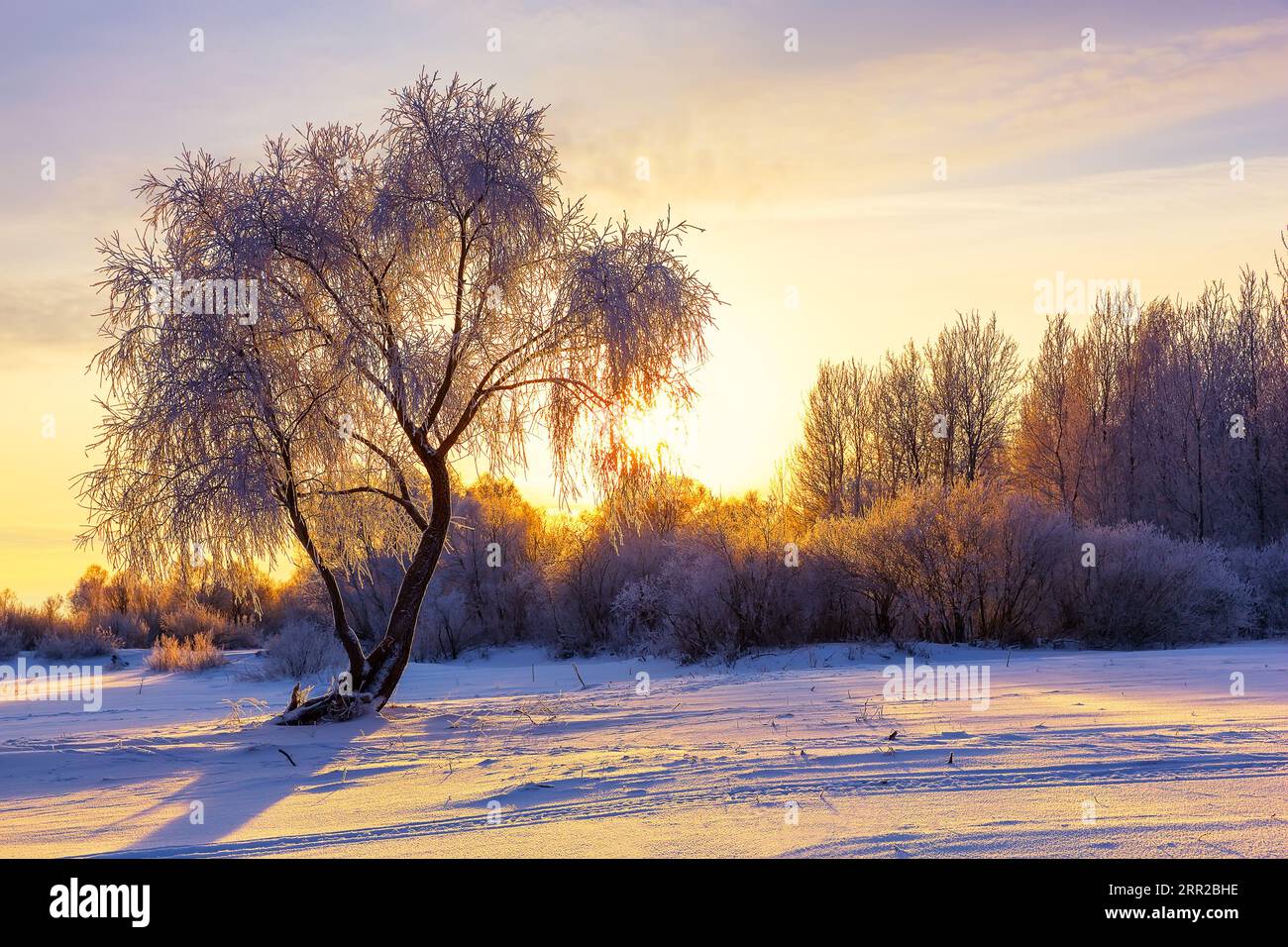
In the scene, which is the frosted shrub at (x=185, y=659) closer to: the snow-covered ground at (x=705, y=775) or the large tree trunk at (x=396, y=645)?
the snow-covered ground at (x=705, y=775)

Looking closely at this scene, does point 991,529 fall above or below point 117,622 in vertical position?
above

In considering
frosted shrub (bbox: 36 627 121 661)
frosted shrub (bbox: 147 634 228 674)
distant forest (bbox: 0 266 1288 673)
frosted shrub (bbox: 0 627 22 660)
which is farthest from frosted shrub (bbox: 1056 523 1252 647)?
frosted shrub (bbox: 0 627 22 660)

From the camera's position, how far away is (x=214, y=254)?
38.7ft

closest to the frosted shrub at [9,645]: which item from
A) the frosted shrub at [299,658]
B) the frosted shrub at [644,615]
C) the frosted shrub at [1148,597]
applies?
the frosted shrub at [299,658]

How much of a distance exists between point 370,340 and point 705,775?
668 cm

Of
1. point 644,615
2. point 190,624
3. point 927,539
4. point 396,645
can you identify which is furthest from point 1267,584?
point 190,624

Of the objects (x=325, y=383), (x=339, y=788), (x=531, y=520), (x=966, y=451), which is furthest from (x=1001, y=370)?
(x=339, y=788)

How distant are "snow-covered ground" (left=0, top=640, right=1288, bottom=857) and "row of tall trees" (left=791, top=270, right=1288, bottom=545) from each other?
27073mm

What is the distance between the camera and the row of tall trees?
39531 mm

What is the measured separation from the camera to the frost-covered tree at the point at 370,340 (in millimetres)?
11492

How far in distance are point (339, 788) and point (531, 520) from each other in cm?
2544

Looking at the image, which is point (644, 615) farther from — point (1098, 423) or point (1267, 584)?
point (1098, 423)

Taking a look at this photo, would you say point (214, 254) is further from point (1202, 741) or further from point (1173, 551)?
point (1173, 551)

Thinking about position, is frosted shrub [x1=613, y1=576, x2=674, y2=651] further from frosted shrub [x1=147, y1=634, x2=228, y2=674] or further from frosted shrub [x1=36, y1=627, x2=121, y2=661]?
frosted shrub [x1=36, y1=627, x2=121, y2=661]
